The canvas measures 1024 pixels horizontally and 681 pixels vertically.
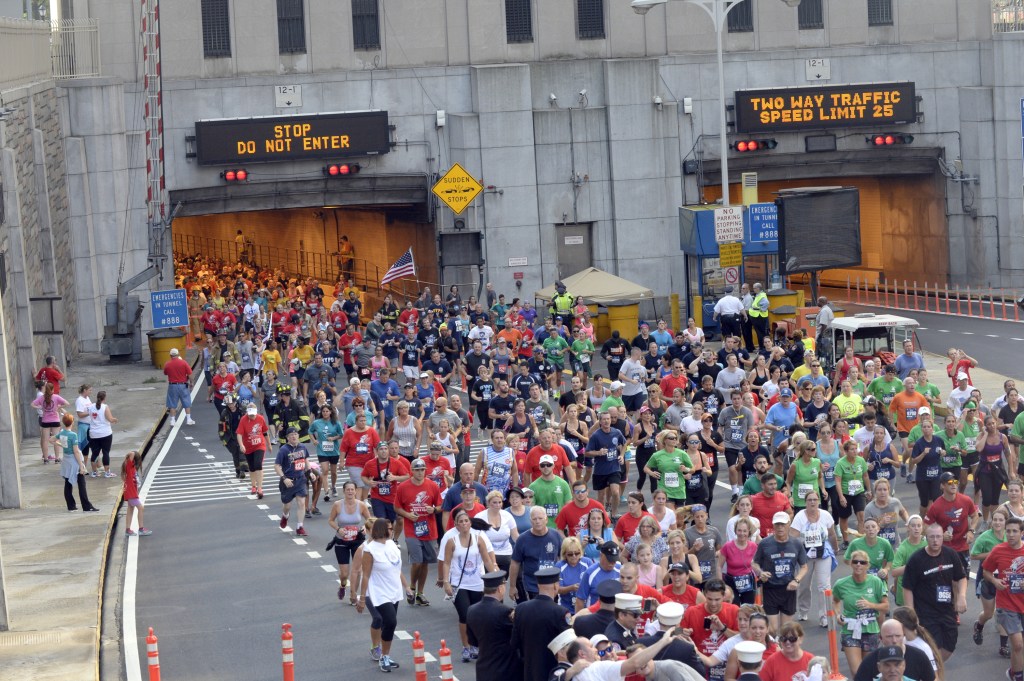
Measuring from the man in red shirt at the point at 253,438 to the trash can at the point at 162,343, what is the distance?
16102 millimetres

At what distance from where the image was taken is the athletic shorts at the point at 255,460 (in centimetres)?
2470

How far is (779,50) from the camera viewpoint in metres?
47.8

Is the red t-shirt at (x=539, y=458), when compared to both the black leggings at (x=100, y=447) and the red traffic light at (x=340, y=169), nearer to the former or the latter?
the black leggings at (x=100, y=447)

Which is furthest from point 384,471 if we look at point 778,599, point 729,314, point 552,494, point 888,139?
point 888,139

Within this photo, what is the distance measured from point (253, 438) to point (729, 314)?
15399mm

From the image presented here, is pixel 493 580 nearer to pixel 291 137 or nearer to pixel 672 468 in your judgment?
pixel 672 468

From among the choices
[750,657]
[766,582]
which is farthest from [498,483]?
[750,657]

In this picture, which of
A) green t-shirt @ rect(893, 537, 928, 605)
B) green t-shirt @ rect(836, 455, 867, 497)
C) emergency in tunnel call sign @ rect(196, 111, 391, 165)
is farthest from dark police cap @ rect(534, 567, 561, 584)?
emergency in tunnel call sign @ rect(196, 111, 391, 165)

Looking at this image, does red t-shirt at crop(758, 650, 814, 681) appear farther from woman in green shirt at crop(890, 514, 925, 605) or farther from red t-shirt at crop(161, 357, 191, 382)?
red t-shirt at crop(161, 357, 191, 382)

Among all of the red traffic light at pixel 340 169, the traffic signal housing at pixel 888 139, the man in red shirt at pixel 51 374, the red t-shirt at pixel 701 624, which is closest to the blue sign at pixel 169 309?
the red traffic light at pixel 340 169

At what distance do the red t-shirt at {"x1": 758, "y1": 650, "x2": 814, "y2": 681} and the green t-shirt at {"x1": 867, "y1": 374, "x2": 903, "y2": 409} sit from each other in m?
13.3

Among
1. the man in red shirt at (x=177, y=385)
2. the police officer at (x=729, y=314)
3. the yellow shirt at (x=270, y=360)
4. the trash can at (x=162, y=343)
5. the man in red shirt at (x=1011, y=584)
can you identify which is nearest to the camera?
the man in red shirt at (x=1011, y=584)

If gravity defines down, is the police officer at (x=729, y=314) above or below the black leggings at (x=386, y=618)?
above

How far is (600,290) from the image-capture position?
39.4 m
